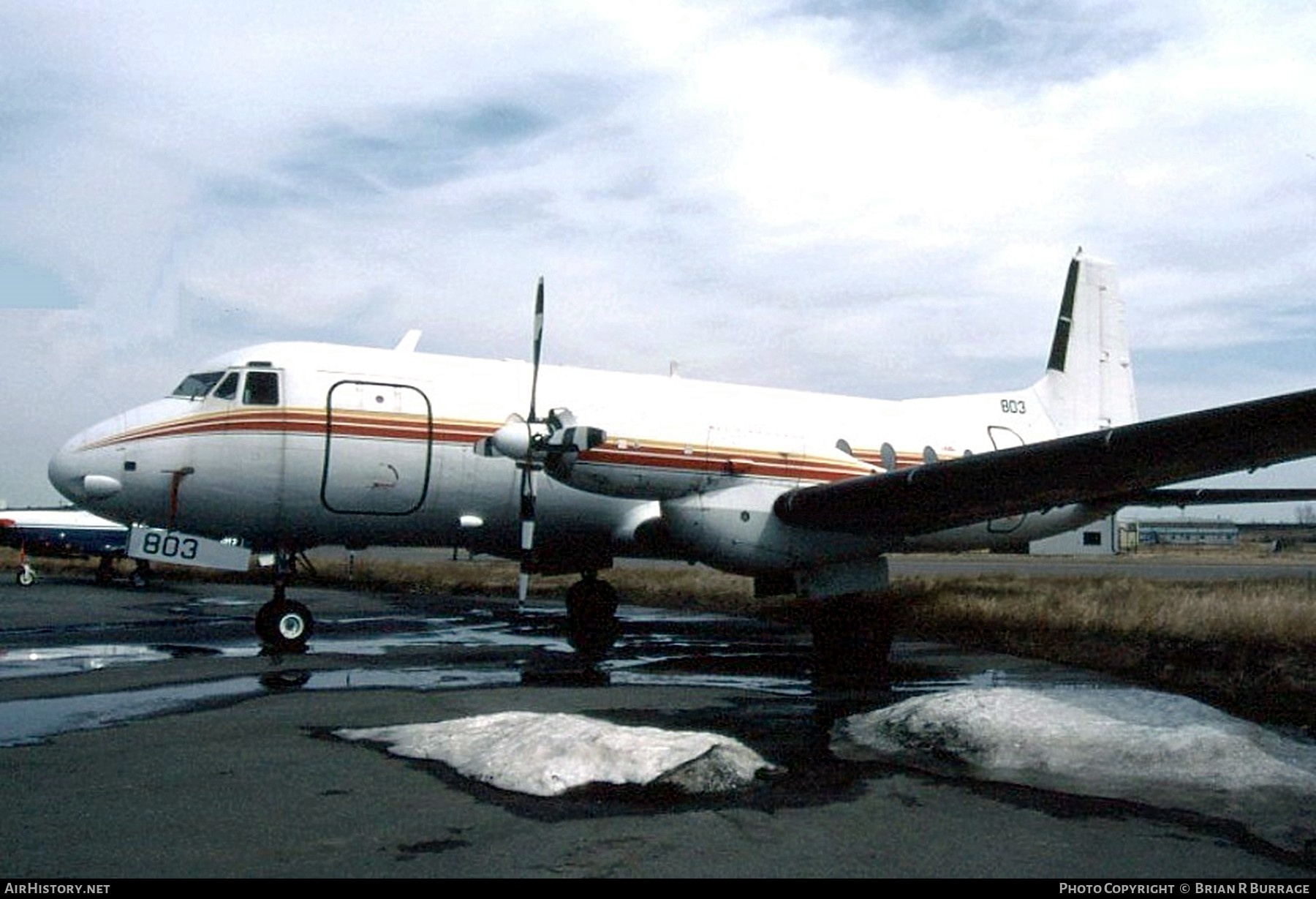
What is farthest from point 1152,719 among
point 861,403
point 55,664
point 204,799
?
point 55,664

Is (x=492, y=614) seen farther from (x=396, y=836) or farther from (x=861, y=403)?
(x=396, y=836)

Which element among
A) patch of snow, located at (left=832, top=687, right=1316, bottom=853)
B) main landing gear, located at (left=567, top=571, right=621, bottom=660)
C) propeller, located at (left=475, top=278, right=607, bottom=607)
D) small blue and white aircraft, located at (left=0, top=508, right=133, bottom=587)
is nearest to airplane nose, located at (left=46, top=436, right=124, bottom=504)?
propeller, located at (left=475, top=278, right=607, bottom=607)

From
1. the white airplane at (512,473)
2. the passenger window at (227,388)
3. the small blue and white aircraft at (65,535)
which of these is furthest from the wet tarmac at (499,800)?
the small blue and white aircraft at (65,535)

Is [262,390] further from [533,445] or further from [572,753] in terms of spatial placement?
[572,753]

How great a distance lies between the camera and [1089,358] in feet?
68.7

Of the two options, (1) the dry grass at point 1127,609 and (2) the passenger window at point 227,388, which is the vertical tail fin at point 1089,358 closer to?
(1) the dry grass at point 1127,609

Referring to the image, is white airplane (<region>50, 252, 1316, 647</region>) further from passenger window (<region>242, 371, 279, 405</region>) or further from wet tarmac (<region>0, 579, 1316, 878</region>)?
wet tarmac (<region>0, 579, 1316, 878</region>)

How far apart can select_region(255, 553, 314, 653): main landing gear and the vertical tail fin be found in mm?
13939

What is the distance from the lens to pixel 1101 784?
21.6 feet

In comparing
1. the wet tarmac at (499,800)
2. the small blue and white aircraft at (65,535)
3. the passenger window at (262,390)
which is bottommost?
the wet tarmac at (499,800)

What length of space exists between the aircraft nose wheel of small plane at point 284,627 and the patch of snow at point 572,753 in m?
6.35

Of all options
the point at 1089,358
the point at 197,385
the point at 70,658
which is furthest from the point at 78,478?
the point at 1089,358

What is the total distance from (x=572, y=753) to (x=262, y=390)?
8.87m

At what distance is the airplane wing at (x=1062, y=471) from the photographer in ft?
34.7
